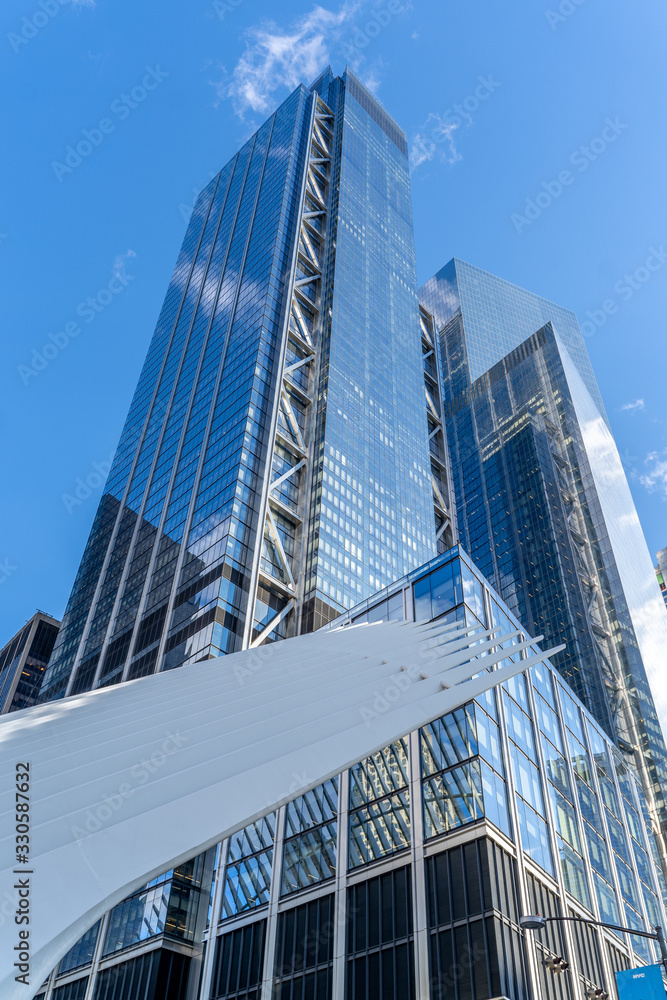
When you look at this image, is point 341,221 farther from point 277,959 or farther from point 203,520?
point 277,959

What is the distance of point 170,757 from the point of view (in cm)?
1505

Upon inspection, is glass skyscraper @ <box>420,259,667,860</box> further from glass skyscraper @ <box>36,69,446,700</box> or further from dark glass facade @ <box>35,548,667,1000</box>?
dark glass facade @ <box>35,548,667,1000</box>

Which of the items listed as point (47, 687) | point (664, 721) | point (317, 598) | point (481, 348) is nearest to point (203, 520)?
point (317, 598)

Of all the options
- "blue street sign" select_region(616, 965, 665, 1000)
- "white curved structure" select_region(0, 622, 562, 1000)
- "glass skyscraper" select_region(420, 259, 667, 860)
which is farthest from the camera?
"glass skyscraper" select_region(420, 259, 667, 860)

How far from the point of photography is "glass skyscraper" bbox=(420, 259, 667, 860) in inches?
3925

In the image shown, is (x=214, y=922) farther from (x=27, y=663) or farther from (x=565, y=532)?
(x=27, y=663)

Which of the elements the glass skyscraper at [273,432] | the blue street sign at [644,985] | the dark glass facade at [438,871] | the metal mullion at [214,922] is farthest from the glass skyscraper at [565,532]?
the blue street sign at [644,985]

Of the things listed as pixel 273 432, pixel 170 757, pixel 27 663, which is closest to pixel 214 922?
pixel 170 757

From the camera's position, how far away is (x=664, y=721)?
9719 centimetres

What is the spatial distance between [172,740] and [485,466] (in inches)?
5182

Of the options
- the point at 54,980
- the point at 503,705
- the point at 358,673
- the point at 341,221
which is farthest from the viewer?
the point at 341,221

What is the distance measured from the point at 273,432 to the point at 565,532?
5161cm

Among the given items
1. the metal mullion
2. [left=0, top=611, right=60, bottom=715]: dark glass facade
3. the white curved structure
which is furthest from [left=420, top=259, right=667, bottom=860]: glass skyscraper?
[left=0, top=611, right=60, bottom=715]: dark glass facade

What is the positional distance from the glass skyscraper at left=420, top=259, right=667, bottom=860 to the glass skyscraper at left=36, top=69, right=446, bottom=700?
11678 millimetres
